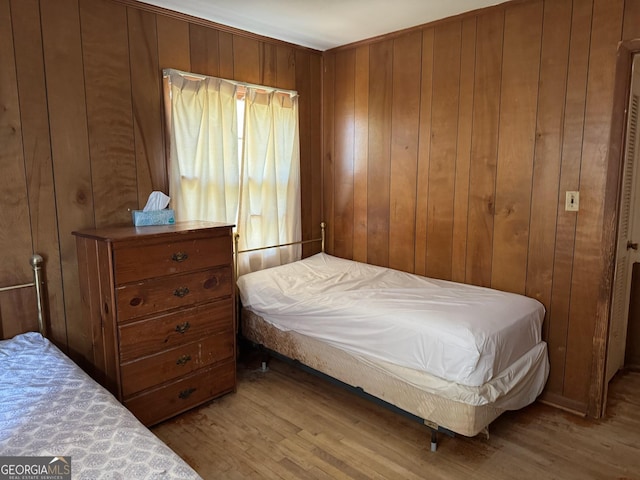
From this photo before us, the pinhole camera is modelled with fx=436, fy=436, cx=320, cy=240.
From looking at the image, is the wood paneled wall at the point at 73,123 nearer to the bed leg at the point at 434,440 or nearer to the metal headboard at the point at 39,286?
the metal headboard at the point at 39,286

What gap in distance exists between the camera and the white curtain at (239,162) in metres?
2.89

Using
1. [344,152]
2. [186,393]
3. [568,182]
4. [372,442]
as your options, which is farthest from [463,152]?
[186,393]

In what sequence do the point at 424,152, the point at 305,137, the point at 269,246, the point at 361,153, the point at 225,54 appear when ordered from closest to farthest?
1. the point at 225,54
2. the point at 424,152
3. the point at 269,246
4. the point at 361,153
5. the point at 305,137

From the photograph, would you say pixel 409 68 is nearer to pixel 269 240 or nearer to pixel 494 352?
pixel 269 240

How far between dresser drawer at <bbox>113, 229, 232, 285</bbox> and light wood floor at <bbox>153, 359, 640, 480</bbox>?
2.91 feet

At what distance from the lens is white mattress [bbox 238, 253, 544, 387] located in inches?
82.7

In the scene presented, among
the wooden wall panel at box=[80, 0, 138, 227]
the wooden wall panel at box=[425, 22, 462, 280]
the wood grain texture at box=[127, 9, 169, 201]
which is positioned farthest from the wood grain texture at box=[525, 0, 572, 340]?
the wooden wall panel at box=[80, 0, 138, 227]

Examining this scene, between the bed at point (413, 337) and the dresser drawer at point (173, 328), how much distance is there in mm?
398

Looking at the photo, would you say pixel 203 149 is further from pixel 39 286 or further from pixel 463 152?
pixel 463 152

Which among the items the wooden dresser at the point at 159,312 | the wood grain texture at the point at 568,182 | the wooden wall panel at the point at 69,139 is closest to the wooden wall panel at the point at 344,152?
the wooden dresser at the point at 159,312

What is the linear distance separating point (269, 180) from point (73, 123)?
4.59ft

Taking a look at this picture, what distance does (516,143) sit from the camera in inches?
109

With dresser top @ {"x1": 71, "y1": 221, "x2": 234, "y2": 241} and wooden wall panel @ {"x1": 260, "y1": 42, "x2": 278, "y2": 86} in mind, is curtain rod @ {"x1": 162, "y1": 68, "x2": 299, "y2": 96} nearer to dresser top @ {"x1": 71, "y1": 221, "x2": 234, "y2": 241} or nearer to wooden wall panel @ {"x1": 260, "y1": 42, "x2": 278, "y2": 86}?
wooden wall panel @ {"x1": 260, "y1": 42, "x2": 278, "y2": 86}

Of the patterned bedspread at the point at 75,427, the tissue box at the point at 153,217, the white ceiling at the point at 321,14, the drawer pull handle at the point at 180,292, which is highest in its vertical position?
the white ceiling at the point at 321,14
